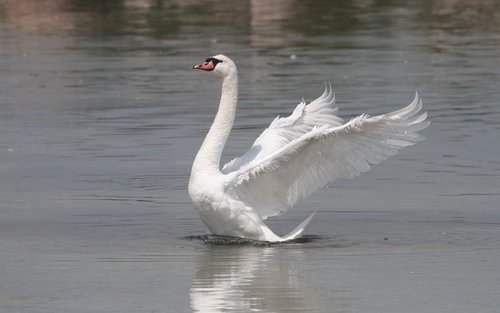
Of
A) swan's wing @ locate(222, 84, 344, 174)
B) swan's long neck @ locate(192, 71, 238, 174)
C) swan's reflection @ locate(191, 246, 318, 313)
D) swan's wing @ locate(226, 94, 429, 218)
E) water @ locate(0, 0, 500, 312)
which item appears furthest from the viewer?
swan's wing @ locate(222, 84, 344, 174)

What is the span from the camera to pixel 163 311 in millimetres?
8984

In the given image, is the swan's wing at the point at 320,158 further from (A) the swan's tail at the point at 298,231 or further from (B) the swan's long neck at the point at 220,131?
(A) the swan's tail at the point at 298,231

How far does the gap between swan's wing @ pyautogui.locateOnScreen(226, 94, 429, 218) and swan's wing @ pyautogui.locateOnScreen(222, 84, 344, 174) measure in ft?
1.20

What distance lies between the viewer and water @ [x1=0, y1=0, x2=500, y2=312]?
970cm

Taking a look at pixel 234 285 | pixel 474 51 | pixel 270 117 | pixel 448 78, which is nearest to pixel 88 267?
pixel 234 285

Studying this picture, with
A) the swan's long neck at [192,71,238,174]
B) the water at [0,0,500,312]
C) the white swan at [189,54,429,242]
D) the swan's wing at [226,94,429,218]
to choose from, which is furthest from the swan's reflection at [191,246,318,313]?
the swan's long neck at [192,71,238,174]

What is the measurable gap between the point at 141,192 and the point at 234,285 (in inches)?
156

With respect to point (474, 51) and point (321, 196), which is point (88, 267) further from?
point (474, 51)

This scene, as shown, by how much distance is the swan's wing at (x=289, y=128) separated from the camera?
12.3 m

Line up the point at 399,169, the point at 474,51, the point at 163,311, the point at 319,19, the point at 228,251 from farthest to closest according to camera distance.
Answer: the point at 319,19 → the point at 474,51 → the point at 399,169 → the point at 228,251 → the point at 163,311

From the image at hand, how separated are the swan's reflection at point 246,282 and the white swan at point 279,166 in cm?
29

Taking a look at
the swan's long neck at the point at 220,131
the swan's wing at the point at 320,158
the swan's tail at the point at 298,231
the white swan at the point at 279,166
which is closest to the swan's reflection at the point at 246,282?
the swan's tail at the point at 298,231

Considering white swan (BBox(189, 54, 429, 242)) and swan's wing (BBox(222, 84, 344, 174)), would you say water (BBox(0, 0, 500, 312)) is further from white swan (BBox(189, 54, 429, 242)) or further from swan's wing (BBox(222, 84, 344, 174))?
swan's wing (BBox(222, 84, 344, 174))

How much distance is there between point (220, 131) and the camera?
11992 mm
